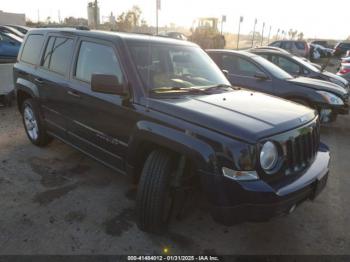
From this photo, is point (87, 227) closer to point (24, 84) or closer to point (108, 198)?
point (108, 198)

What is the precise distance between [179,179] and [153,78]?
1.09m

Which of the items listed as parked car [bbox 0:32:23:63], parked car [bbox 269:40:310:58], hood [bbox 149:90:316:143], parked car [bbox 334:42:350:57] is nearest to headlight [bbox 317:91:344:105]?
hood [bbox 149:90:316:143]

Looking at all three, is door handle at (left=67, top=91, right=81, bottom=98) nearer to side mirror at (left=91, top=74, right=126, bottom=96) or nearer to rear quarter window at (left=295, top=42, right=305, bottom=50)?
side mirror at (left=91, top=74, right=126, bottom=96)

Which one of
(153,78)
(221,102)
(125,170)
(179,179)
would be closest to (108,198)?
(125,170)

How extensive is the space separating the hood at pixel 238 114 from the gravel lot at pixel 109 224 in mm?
1176

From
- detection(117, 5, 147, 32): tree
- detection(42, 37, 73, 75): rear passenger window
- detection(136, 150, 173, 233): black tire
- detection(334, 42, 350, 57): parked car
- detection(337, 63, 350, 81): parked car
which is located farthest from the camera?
detection(117, 5, 147, 32): tree

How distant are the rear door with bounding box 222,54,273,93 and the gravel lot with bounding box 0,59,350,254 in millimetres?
3005

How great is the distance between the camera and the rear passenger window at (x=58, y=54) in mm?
4082

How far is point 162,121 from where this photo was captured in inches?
113

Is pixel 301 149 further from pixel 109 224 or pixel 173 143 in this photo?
pixel 109 224

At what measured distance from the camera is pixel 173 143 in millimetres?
2744

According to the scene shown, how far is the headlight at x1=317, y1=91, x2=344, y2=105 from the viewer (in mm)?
6680

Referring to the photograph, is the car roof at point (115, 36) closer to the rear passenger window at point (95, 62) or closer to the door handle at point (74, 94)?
the rear passenger window at point (95, 62)

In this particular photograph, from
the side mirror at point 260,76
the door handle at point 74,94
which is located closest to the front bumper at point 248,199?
the door handle at point 74,94
